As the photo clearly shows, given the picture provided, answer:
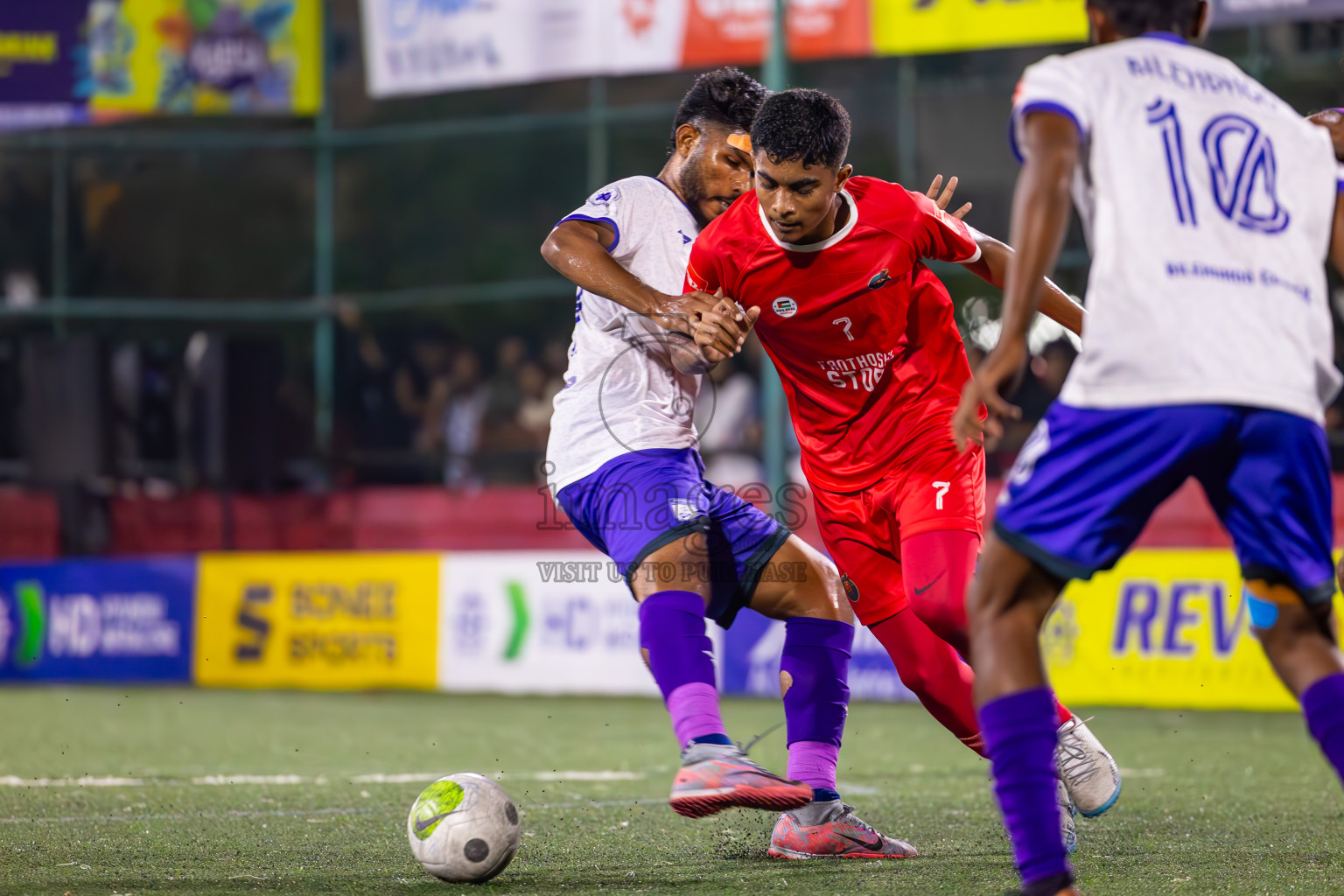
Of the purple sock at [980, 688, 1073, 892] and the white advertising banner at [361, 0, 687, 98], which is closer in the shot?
the purple sock at [980, 688, 1073, 892]

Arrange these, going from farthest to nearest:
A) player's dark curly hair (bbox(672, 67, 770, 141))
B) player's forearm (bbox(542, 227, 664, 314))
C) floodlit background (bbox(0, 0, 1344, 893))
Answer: floodlit background (bbox(0, 0, 1344, 893)), player's dark curly hair (bbox(672, 67, 770, 141)), player's forearm (bbox(542, 227, 664, 314))

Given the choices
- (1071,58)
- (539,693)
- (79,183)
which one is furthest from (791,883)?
(79,183)

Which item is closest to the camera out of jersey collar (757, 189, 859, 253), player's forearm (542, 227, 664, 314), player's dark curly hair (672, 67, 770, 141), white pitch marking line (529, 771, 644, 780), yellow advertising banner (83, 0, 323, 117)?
player's forearm (542, 227, 664, 314)

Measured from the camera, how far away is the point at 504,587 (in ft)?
40.9

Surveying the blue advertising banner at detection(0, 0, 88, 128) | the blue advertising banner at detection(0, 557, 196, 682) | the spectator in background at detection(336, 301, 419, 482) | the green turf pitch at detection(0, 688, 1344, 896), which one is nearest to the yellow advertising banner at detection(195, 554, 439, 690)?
the blue advertising banner at detection(0, 557, 196, 682)

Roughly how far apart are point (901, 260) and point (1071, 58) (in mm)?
1440

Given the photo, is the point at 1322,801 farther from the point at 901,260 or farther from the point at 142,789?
the point at 142,789

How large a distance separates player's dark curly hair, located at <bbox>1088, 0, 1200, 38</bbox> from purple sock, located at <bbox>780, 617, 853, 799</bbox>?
2.12 metres

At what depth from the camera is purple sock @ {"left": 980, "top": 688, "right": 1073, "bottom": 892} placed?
3316 mm

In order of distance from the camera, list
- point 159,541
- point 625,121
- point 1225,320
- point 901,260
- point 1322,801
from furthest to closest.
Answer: point 625,121
point 159,541
point 1322,801
point 901,260
point 1225,320

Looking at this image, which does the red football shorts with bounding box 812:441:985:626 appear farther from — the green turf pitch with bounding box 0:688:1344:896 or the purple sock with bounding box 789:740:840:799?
the green turf pitch with bounding box 0:688:1344:896

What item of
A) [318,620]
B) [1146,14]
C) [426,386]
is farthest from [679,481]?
[426,386]

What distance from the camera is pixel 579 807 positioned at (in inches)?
240

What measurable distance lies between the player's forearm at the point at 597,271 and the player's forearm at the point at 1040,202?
4.75 feet
